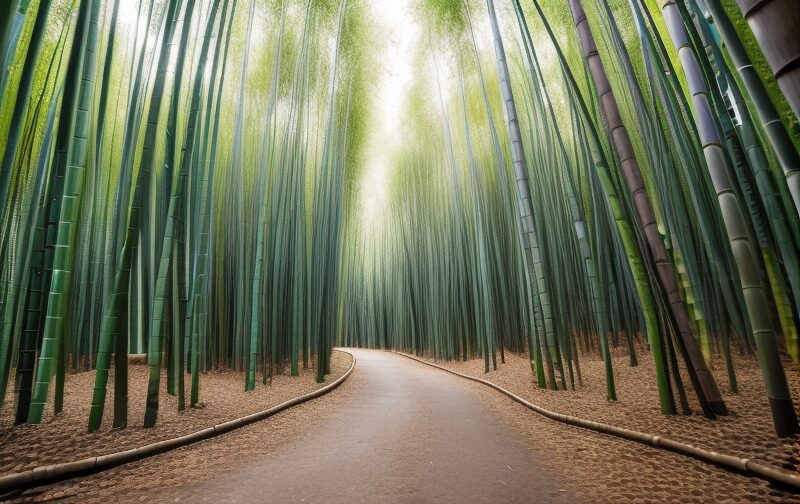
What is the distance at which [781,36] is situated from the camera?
53cm

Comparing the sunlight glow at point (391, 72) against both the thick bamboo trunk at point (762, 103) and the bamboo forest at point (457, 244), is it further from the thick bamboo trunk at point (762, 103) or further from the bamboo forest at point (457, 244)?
the thick bamboo trunk at point (762, 103)

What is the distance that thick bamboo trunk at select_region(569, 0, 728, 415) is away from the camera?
181 cm

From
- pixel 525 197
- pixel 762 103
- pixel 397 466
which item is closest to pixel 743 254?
pixel 762 103

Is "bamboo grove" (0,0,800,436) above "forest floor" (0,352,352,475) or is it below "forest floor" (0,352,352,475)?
above

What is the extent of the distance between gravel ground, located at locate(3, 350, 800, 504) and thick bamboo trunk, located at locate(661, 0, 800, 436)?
38cm

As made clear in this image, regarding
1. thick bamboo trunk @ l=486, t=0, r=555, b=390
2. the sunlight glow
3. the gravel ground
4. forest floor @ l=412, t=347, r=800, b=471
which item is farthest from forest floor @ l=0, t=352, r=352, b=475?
the sunlight glow

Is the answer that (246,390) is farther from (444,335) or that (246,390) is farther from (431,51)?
(431,51)

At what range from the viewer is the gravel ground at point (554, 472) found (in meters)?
1.16

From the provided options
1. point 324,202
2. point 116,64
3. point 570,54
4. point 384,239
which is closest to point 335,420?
point 324,202

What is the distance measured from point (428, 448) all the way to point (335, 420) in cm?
89

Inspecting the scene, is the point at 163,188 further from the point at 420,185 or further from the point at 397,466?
the point at 420,185

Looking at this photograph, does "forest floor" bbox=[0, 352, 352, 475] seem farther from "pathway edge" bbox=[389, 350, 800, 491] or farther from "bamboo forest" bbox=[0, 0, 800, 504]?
"pathway edge" bbox=[389, 350, 800, 491]

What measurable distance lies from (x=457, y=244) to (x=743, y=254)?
4812 millimetres

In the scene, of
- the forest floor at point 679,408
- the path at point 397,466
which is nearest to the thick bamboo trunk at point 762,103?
the forest floor at point 679,408
